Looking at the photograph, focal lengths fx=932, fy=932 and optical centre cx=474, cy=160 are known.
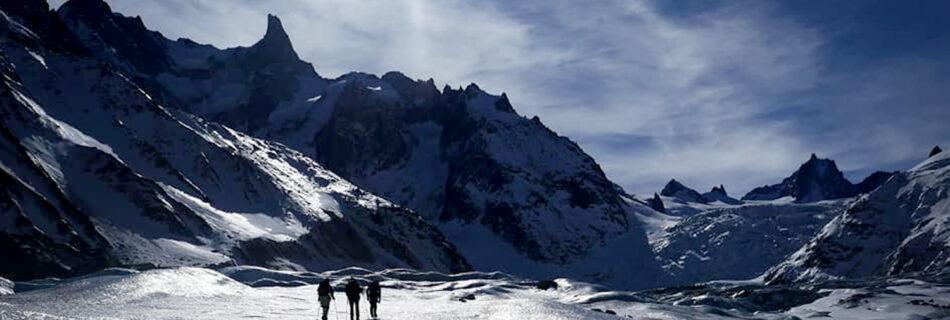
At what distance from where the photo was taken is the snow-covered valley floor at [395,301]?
5341cm

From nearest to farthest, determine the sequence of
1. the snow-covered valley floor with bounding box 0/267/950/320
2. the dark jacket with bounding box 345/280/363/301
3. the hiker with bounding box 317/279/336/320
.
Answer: the hiker with bounding box 317/279/336/320 < the dark jacket with bounding box 345/280/363/301 < the snow-covered valley floor with bounding box 0/267/950/320

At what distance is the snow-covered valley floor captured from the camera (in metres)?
53.4

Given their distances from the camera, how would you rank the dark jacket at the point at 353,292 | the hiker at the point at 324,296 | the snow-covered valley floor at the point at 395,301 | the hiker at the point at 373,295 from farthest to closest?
the hiker at the point at 373,295
the snow-covered valley floor at the point at 395,301
the dark jacket at the point at 353,292
the hiker at the point at 324,296

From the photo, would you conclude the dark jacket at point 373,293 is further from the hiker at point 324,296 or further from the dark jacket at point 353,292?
the hiker at point 324,296

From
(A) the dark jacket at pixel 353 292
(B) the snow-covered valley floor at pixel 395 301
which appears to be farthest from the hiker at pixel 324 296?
(B) the snow-covered valley floor at pixel 395 301

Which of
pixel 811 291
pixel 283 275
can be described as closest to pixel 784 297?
pixel 811 291

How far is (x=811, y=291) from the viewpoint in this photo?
146m

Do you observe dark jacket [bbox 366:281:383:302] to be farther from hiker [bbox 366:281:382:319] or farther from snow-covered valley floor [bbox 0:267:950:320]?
snow-covered valley floor [bbox 0:267:950:320]

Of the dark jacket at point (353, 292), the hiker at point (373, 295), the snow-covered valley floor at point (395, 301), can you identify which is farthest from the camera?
the hiker at point (373, 295)

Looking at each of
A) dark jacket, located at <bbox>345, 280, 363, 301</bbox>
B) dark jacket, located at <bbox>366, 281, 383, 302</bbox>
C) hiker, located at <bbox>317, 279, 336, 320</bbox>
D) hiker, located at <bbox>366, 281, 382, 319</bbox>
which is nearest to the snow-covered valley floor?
hiker, located at <bbox>366, 281, 382, 319</bbox>

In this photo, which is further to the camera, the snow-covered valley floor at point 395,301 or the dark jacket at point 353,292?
the snow-covered valley floor at point 395,301

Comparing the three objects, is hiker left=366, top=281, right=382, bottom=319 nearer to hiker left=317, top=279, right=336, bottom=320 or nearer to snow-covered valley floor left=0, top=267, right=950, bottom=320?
snow-covered valley floor left=0, top=267, right=950, bottom=320

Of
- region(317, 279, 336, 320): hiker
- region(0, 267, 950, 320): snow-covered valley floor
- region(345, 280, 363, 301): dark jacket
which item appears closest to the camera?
region(317, 279, 336, 320): hiker

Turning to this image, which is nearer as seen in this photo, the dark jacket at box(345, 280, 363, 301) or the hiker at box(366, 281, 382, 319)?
the dark jacket at box(345, 280, 363, 301)
